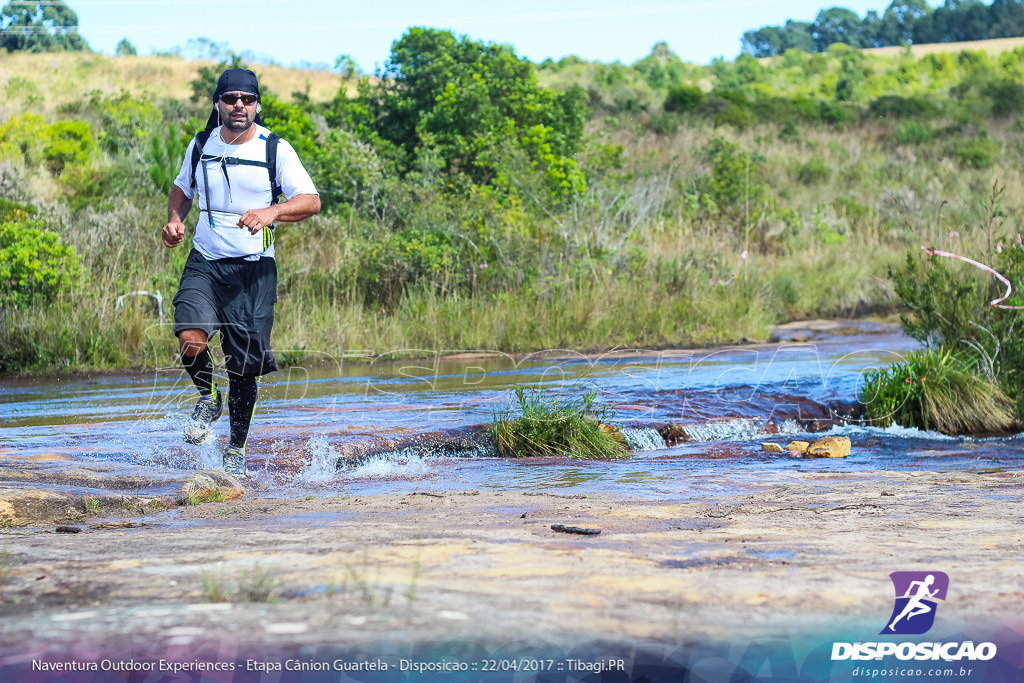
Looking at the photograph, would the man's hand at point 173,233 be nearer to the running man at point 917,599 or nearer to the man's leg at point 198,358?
the man's leg at point 198,358

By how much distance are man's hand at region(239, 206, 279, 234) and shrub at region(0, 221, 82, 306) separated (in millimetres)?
7210

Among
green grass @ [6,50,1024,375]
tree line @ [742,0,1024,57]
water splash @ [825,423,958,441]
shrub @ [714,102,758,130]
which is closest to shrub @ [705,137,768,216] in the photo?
green grass @ [6,50,1024,375]

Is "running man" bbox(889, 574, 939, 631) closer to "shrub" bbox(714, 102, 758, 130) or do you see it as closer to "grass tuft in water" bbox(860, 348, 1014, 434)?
"grass tuft in water" bbox(860, 348, 1014, 434)

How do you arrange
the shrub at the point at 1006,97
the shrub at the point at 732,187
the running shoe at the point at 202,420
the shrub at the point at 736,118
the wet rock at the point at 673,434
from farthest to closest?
the shrub at the point at 1006,97, the shrub at the point at 736,118, the shrub at the point at 732,187, the wet rock at the point at 673,434, the running shoe at the point at 202,420

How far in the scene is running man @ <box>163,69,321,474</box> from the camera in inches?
220

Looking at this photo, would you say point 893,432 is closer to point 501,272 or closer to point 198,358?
point 198,358

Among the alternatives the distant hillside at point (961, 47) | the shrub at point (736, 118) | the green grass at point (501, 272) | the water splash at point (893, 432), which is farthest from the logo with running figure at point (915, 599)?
the distant hillside at point (961, 47)

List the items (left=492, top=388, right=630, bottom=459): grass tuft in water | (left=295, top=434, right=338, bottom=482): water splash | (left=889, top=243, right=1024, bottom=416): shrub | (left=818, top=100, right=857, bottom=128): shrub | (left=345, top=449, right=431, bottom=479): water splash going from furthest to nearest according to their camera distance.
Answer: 1. (left=818, top=100, right=857, bottom=128): shrub
2. (left=889, top=243, right=1024, bottom=416): shrub
3. (left=492, top=388, right=630, bottom=459): grass tuft in water
4. (left=345, top=449, right=431, bottom=479): water splash
5. (left=295, top=434, right=338, bottom=482): water splash

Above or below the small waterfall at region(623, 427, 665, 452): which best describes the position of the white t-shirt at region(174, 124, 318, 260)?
above

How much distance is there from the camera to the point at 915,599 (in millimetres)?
2867

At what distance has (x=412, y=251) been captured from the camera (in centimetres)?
1425

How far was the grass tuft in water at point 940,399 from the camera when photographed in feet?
27.6

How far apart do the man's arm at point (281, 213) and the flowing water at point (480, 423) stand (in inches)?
56.7

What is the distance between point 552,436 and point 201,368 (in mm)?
2513
